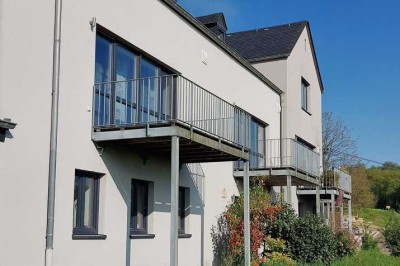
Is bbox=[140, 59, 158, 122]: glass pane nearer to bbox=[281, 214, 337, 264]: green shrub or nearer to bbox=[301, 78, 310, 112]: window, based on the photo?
bbox=[281, 214, 337, 264]: green shrub

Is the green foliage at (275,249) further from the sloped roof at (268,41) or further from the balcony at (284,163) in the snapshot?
the sloped roof at (268,41)

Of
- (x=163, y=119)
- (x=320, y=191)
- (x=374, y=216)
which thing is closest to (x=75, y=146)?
(x=163, y=119)

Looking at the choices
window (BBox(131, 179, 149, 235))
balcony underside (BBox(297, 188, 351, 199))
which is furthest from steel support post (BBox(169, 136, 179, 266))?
balcony underside (BBox(297, 188, 351, 199))

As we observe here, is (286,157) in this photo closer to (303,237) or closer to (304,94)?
(303,237)

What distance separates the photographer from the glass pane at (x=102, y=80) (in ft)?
34.0

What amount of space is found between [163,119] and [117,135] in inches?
103

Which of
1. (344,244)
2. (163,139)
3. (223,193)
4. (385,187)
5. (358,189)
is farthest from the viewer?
(385,187)

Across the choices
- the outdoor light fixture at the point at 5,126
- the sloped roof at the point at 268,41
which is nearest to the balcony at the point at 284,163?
the sloped roof at the point at 268,41

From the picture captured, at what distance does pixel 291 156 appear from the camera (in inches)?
727

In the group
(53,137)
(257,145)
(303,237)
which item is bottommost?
(303,237)

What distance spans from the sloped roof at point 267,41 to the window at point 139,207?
38.0ft

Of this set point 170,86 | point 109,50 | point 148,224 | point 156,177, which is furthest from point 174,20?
point 148,224

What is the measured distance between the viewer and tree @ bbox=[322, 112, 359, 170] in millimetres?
40250

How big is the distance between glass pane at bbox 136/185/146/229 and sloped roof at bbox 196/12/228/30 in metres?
8.99
